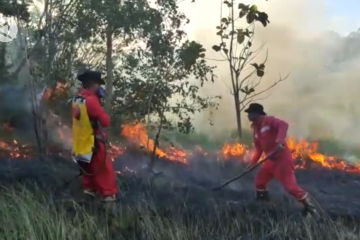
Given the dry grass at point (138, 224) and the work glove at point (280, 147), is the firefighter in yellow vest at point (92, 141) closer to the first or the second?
the dry grass at point (138, 224)

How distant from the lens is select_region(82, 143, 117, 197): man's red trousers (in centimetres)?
770

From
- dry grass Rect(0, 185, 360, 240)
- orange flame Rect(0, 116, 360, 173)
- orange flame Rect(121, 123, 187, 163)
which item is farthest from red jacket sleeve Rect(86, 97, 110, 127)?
orange flame Rect(121, 123, 187, 163)

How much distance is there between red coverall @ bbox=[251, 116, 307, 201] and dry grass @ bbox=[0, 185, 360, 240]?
102 centimetres

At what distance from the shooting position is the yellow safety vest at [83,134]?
7602 mm

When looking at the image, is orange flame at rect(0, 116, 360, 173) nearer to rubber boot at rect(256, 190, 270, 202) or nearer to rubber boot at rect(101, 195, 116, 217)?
rubber boot at rect(256, 190, 270, 202)

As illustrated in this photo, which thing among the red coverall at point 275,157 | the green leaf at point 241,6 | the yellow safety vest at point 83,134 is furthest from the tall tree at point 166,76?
the yellow safety vest at point 83,134

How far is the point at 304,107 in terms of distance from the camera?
Answer: 68.3ft

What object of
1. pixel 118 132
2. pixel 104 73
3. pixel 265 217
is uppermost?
pixel 104 73

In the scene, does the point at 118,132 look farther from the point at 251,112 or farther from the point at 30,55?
the point at 251,112

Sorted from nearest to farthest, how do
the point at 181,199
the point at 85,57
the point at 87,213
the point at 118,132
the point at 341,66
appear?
the point at 87,213
the point at 181,199
the point at 85,57
the point at 118,132
the point at 341,66

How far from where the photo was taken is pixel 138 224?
6.69 metres

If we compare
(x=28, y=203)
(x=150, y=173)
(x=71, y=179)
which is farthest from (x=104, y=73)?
(x=28, y=203)

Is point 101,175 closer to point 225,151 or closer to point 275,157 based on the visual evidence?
point 275,157

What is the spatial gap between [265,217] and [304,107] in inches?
538
